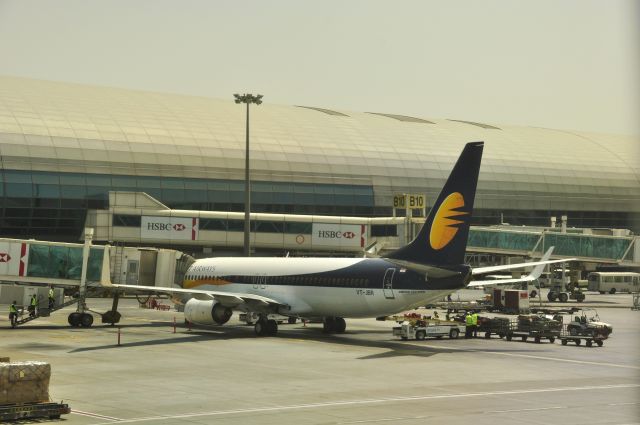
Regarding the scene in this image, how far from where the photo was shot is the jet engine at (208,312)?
6016 centimetres

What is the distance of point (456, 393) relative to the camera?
35.5 m

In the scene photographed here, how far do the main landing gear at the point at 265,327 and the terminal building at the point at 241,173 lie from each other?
124 ft

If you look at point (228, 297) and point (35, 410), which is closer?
point (35, 410)

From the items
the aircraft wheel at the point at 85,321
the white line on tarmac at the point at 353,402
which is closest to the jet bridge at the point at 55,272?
the aircraft wheel at the point at 85,321

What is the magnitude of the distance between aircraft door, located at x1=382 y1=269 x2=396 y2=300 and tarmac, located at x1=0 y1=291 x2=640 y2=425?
9.21 feet

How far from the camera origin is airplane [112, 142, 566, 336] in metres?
50.0

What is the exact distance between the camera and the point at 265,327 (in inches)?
2303

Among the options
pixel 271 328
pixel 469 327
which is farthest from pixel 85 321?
pixel 469 327

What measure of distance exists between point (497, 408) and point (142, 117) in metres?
92.8

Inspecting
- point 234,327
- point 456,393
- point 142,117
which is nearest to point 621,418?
point 456,393

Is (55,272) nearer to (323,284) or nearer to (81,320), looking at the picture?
(81,320)

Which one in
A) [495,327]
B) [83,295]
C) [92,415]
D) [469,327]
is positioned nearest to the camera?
[92,415]

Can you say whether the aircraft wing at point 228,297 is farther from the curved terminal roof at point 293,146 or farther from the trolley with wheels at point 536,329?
the curved terminal roof at point 293,146

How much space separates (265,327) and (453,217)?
14.7 metres
